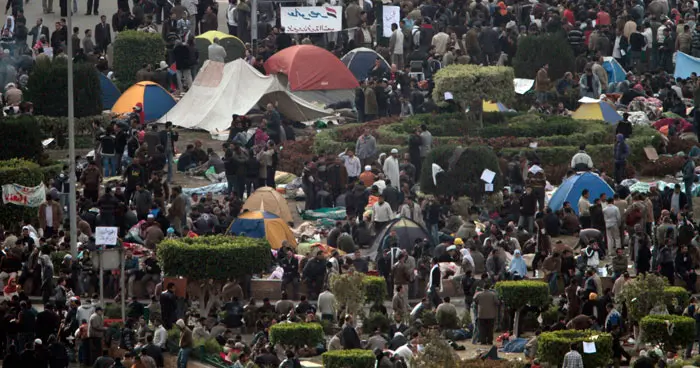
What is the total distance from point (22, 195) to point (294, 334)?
973cm

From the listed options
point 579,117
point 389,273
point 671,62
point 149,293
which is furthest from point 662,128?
point 149,293

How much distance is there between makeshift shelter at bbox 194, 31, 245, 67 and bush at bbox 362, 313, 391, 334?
22.9 metres

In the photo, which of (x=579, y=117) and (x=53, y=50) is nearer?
(x=579, y=117)

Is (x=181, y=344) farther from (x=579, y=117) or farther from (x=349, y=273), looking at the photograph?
(x=579, y=117)

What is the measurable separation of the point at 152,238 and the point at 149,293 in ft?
8.00

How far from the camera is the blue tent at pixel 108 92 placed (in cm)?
5731

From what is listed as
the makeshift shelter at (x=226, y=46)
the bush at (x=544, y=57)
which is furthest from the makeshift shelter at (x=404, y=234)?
the makeshift shelter at (x=226, y=46)

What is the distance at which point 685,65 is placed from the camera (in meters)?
60.9

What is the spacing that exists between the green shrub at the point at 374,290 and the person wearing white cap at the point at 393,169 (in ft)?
29.8

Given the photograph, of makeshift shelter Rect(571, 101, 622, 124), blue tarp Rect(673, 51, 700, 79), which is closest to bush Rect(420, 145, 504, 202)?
makeshift shelter Rect(571, 101, 622, 124)

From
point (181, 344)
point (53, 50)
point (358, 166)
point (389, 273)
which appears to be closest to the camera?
point (181, 344)

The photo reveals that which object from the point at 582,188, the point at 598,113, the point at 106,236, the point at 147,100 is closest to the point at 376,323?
the point at 106,236

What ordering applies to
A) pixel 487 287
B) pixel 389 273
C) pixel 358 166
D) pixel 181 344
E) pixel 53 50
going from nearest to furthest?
pixel 181 344
pixel 487 287
pixel 389 273
pixel 358 166
pixel 53 50

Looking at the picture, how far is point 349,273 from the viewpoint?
1561 inches
